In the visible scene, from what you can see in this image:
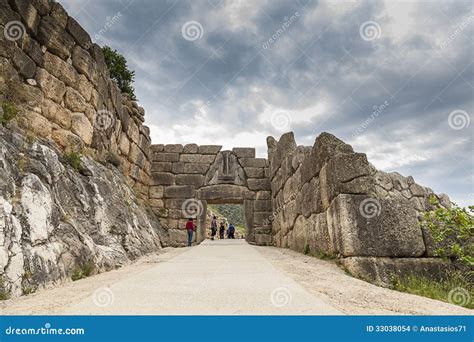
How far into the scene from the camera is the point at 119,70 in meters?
9.10

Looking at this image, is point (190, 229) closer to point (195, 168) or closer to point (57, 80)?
point (195, 168)

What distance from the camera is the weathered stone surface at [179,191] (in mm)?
9930

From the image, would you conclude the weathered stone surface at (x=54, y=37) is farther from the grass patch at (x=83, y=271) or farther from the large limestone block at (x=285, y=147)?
the large limestone block at (x=285, y=147)

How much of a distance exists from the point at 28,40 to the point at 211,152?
647cm

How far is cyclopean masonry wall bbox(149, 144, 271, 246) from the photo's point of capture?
31.9 ft

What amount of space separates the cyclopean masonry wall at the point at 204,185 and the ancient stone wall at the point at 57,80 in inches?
112

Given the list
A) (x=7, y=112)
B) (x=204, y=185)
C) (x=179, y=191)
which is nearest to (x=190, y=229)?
(x=179, y=191)

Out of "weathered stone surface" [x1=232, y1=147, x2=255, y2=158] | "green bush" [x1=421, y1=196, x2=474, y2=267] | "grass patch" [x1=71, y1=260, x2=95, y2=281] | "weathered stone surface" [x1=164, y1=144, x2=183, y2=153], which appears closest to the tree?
"weathered stone surface" [x1=164, y1=144, x2=183, y2=153]

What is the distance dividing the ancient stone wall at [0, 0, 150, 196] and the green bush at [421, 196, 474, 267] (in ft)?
19.0

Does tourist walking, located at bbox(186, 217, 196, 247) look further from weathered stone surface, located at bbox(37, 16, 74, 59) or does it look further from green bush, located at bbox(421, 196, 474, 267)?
green bush, located at bbox(421, 196, 474, 267)

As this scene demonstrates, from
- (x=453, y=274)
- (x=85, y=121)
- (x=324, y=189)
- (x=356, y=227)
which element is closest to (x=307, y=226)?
(x=324, y=189)

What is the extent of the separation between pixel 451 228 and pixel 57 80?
6520 mm

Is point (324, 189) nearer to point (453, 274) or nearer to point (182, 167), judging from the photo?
point (453, 274)

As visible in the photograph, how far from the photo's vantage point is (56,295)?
7.55ft
